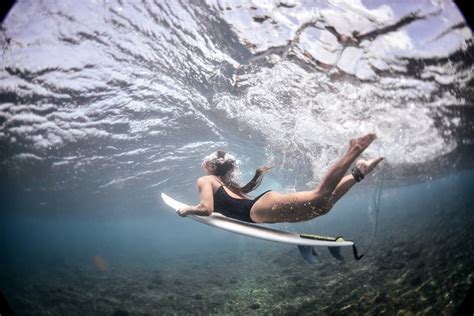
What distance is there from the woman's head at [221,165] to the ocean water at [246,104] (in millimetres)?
3951

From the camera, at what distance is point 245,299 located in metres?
14.4

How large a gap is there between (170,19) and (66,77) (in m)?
5.79

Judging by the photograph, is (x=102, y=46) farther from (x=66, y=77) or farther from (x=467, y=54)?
(x=467, y=54)

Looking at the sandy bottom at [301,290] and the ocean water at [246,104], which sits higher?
the ocean water at [246,104]

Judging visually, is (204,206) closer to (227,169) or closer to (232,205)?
(232,205)

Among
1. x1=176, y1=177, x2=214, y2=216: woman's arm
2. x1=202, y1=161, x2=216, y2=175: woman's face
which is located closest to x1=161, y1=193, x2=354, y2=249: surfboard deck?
x1=176, y1=177, x2=214, y2=216: woman's arm

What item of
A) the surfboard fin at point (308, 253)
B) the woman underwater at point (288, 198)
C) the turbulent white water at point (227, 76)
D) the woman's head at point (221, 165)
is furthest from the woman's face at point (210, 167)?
the turbulent white water at point (227, 76)

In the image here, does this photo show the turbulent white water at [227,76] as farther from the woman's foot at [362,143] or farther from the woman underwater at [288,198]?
the woman underwater at [288,198]

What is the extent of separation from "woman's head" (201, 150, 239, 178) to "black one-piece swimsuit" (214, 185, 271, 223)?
808mm

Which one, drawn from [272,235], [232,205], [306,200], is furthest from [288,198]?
[272,235]

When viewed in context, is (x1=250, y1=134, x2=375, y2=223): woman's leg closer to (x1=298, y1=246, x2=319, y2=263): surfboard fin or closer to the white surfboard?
the white surfboard

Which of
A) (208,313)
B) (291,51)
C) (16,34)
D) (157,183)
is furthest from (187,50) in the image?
(157,183)

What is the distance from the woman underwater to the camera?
4871mm

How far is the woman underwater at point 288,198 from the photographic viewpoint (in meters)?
4.87
